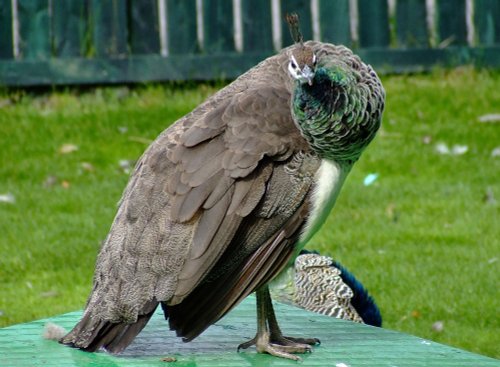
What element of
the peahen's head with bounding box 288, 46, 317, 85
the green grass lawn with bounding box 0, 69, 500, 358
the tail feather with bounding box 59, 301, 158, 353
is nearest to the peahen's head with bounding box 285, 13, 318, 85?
the peahen's head with bounding box 288, 46, 317, 85

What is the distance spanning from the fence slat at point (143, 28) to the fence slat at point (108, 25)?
7cm

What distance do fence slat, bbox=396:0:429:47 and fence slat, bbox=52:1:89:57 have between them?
97.7 inches

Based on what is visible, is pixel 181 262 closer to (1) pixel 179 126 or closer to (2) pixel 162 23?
(1) pixel 179 126

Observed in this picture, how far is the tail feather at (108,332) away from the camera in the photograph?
3.55 meters

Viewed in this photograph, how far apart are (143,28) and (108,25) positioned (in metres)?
0.27

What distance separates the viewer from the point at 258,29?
8.41m

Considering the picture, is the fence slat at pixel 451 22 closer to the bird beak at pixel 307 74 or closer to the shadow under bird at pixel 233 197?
the shadow under bird at pixel 233 197

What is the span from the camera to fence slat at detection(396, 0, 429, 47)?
8.65 meters

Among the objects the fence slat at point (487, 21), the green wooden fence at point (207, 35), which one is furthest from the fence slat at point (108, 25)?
the fence slat at point (487, 21)

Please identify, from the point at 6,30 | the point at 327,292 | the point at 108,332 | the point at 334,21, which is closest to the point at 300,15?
the point at 334,21

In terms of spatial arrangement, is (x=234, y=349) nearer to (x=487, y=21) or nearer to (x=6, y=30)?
(x=6, y=30)

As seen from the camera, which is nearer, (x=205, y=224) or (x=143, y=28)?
(x=205, y=224)

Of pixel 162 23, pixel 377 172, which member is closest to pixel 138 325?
pixel 377 172

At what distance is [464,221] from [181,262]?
3.37 metres
